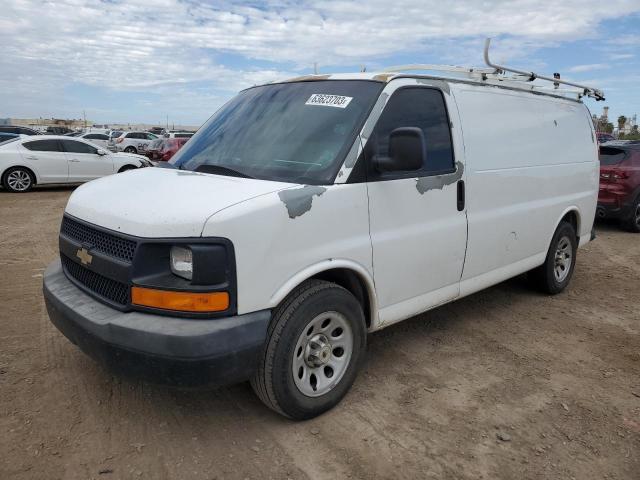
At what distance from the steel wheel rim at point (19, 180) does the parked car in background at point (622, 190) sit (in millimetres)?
14000

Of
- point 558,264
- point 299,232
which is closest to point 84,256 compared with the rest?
point 299,232

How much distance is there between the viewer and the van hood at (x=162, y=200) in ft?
8.81

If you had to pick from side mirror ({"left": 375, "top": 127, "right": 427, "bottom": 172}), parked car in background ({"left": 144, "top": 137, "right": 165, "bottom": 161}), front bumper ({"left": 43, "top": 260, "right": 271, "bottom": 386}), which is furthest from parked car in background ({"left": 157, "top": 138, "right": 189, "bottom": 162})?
front bumper ({"left": 43, "top": 260, "right": 271, "bottom": 386})

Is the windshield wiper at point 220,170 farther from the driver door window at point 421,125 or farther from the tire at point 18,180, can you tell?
the tire at point 18,180

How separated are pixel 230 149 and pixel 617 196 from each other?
28.4 feet

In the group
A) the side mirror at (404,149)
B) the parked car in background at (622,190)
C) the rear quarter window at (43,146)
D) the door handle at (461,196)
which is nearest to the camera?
the side mirror at (404,149)

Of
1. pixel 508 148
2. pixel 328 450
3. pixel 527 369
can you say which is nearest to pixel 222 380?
pixel 328 450

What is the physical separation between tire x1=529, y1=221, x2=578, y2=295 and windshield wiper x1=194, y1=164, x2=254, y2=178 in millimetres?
3582

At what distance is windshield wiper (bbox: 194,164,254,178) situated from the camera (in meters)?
3.34

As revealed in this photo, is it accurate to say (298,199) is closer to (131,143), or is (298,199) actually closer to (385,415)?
(385,415)

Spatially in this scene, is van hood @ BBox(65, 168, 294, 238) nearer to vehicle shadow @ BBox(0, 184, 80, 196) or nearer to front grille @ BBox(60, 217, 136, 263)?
front grille @ BBox(60, 217, 136, 263)

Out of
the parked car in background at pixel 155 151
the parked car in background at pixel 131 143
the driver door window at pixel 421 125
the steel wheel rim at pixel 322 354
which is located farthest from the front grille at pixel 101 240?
the parked car in background at pixel 131 143

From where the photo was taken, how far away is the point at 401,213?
3.53 m

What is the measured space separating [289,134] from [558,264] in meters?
3.77
